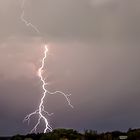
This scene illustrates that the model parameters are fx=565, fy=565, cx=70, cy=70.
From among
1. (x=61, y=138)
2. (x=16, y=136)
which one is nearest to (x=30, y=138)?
(x=16, y=136)

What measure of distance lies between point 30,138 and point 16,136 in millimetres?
2305

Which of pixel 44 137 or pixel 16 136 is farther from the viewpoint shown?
pixel 16 136

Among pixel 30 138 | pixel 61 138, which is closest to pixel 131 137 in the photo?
pixel 61 138

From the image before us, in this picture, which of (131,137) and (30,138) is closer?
(131,137)

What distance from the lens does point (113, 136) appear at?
76938 mm

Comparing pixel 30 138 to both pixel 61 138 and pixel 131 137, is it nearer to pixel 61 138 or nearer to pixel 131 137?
pixel 61 138

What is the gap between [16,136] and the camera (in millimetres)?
80688

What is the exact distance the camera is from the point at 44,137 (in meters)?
75.4

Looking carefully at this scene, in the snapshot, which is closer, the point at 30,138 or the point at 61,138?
the point at 61,138

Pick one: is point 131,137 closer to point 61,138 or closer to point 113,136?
point 113,136

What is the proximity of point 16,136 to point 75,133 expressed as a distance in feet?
29.4

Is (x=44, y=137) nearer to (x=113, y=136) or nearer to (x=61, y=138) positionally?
(x=61, y=138)

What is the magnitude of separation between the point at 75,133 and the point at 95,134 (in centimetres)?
319

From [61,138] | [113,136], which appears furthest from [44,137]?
[113,136]
